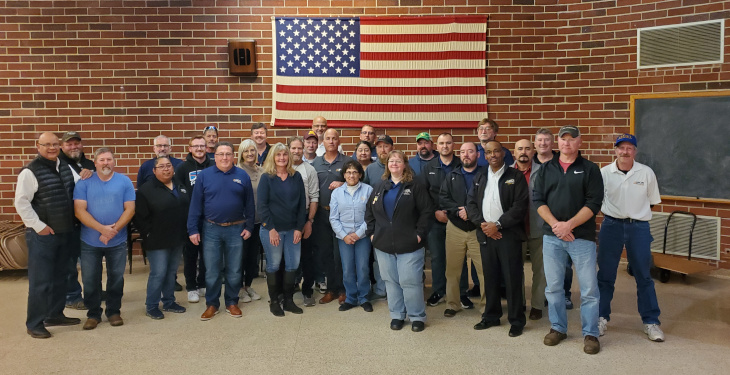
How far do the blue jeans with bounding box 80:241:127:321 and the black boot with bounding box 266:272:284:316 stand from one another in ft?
4.53

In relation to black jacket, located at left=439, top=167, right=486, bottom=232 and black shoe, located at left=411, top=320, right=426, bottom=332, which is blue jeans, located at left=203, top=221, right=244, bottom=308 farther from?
black jacket, located at left=439, top=167, right=486, bottom=232

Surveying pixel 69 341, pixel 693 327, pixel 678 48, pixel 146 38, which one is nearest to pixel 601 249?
pixel 693 327

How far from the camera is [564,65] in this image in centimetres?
800

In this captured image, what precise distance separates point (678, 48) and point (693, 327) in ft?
13.0

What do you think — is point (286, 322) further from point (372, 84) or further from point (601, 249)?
point (372, 84)

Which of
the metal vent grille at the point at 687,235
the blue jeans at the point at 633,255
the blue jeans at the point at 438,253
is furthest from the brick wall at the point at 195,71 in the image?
the blue jeans at the point at 633,255

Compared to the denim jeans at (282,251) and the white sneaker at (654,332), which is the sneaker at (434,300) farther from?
the white sneaker at (654,332)

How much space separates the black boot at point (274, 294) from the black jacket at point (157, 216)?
97 cm

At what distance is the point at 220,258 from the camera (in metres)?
5.46

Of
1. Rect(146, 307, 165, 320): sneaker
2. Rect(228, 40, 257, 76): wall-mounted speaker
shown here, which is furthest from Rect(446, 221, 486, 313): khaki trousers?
Rect(228, 40, 257, 76): wall-mounted speaker

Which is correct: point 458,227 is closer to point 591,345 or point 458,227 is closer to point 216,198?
point 591,345

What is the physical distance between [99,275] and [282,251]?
1.70 m

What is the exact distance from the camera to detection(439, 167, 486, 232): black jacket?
5203mm

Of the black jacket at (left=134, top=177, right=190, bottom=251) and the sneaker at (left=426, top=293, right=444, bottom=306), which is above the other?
the black jacket at (left=134, top=177, right=190, bottom=251)
